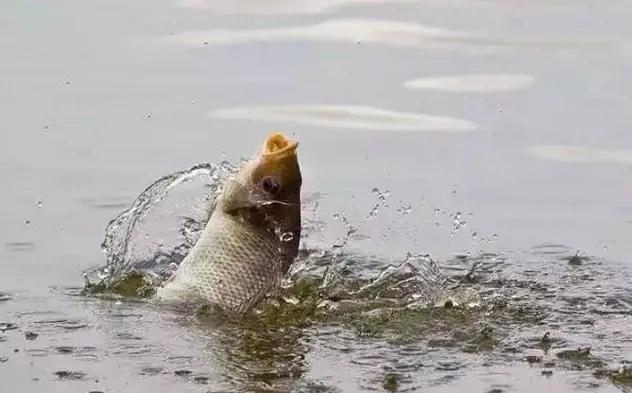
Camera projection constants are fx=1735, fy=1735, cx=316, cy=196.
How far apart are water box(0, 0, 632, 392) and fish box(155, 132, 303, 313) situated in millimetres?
136

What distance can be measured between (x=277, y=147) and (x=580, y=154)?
435cm

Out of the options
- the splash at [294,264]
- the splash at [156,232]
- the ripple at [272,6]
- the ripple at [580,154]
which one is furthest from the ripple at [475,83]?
the splash at [156,232]

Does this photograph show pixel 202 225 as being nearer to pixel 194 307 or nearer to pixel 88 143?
pixel 194 307

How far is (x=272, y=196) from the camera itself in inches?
310

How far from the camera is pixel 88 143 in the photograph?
11.6 metres

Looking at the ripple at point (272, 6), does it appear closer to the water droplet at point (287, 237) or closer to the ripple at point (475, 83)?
the ripple at point (475, 83)

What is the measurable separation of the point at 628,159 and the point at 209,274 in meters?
4.62

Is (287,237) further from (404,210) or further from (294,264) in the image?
(404,210)

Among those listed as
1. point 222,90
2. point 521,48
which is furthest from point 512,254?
point 521,48

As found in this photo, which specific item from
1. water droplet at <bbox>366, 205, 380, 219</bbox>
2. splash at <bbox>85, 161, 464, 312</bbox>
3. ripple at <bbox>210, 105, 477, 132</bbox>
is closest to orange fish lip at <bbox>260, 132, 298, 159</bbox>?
splash at <bbox>85, 161, 464, 312</bbox>

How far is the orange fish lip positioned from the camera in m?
7.78

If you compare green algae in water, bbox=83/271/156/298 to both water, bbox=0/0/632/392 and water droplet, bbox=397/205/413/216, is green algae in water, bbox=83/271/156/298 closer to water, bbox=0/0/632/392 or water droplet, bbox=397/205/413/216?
water, bbox=0/0/632/392

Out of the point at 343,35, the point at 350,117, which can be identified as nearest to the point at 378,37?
the point at 343,35

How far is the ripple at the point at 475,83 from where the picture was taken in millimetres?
13258
